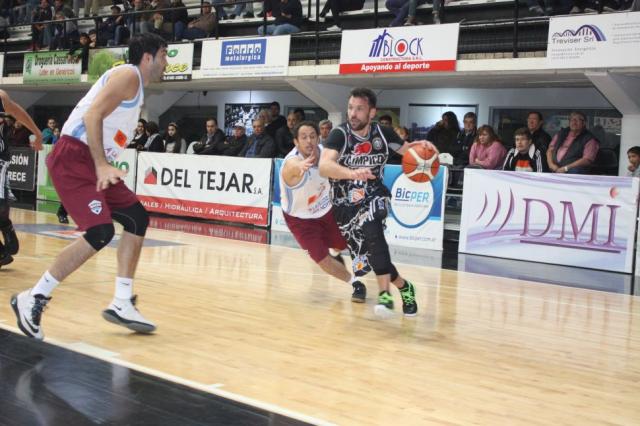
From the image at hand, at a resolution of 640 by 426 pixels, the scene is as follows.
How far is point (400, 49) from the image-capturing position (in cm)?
A: 1370

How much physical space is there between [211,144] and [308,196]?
8.72m

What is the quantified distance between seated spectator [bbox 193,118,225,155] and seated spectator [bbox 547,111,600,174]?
6.46m

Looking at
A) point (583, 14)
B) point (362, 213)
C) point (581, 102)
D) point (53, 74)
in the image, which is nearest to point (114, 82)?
point (362, 213)

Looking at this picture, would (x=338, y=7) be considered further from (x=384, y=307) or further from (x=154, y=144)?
(x=384, y=307)

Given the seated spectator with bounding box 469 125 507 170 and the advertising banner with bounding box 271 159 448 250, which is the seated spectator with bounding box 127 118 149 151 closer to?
the advertising banner with bounding box 271 159 448 250

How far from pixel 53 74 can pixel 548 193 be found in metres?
14.7

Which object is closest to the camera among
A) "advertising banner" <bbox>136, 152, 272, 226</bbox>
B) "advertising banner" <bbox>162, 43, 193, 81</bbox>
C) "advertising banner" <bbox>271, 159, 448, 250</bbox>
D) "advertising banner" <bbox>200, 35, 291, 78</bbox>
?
"advertising banner" <bbox>271, 159, 448, 250</bbox>

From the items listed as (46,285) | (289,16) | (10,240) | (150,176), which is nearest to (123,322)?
(46,285)

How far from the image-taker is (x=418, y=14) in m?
14.6

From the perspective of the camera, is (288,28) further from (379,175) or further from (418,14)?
(379,175)

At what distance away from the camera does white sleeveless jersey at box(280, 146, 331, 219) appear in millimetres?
6924

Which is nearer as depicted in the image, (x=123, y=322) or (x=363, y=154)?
(x=123, y=322)

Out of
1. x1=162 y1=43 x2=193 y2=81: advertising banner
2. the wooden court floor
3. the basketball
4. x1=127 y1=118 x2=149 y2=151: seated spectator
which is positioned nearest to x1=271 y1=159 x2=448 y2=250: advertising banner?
the basketball

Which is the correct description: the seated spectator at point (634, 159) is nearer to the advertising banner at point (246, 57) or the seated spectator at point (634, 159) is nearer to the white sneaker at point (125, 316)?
the advertising banner at point (246, 57)
